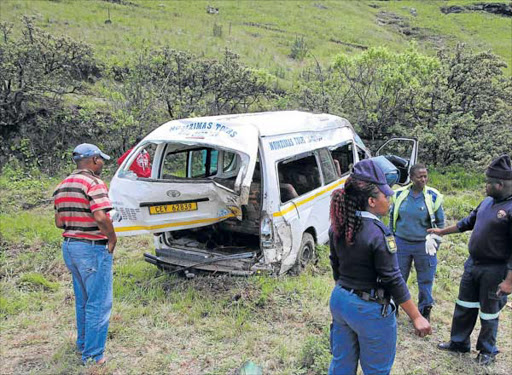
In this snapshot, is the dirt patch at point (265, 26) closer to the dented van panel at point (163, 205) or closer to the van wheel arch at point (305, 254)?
the van wheel arch at point (305, 254)

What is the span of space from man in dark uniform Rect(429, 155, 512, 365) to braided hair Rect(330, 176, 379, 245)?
1.76m

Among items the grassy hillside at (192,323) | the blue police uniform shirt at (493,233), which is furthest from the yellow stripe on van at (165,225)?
the blue police uniform shirt at (493,233)

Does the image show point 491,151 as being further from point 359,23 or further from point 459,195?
point 359,23

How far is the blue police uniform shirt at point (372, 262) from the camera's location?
2475mm

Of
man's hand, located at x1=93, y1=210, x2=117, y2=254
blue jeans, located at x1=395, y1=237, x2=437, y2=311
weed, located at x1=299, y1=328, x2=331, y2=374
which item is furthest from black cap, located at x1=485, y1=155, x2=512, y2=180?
man's hand, located at x1=93, y1=210, x2=117, y2=254

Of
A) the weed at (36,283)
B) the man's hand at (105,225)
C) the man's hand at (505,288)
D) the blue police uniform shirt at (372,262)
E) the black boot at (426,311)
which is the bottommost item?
the weed at (36,283)

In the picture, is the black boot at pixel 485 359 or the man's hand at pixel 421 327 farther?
the black boot at pixel 485 359

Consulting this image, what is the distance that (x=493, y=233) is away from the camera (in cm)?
364

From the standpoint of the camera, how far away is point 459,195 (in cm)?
1014

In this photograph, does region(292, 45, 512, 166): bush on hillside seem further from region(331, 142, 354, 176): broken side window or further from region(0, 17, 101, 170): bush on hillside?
region(0, 17, 101, 170): bush on hillside

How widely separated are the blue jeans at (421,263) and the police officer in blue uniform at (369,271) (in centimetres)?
201

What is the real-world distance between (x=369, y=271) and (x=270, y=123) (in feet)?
10.1

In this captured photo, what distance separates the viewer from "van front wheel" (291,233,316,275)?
5.51 m

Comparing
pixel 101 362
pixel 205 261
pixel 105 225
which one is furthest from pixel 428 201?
pixel 101 362
